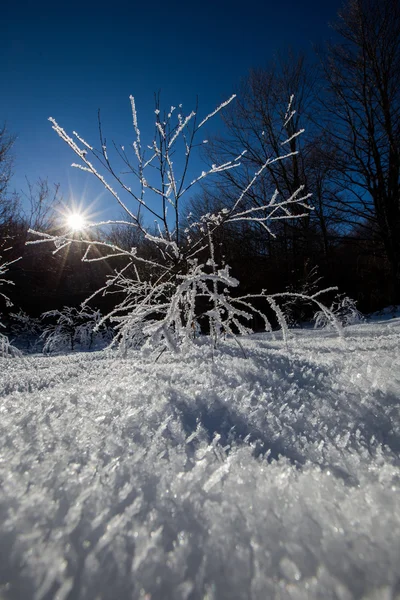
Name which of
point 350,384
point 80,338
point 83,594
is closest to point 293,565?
point 83,594

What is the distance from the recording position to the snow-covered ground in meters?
0.26

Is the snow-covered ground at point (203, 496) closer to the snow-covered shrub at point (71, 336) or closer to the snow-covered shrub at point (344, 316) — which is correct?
the snow-covered shrub at point (344, 316)

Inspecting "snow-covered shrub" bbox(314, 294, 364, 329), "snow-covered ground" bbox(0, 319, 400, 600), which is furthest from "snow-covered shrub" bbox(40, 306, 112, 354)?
"snow-covered ground" bbox(0, 319, 400, 600)

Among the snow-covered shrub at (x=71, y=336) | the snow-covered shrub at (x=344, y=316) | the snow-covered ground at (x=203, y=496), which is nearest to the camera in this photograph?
the snow-covered ground at (x=203, y=496)

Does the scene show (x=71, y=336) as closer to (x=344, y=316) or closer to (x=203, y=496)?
(x=344, y=316)

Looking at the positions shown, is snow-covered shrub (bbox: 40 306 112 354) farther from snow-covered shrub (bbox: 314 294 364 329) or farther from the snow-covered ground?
the snow-covered ground

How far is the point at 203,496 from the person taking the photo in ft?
1.20

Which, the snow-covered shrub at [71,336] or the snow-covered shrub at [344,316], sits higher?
the snow-covered shrub at [71,336]

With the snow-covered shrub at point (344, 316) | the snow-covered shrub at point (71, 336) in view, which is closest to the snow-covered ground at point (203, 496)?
the snow-covered shrub at point (344, 316)

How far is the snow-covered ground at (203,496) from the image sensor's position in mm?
264

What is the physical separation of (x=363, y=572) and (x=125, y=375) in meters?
0.84

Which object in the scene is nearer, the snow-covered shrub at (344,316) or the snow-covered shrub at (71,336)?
the snow-covered shrub at (344,316)

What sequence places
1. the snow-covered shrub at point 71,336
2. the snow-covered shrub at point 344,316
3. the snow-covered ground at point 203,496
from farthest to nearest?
the snow-covered shrub at point 71,336 < the snow-covered shrub at point 344,316 < the snow-covered ground at point 203,496

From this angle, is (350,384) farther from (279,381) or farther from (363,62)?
(363,62)
